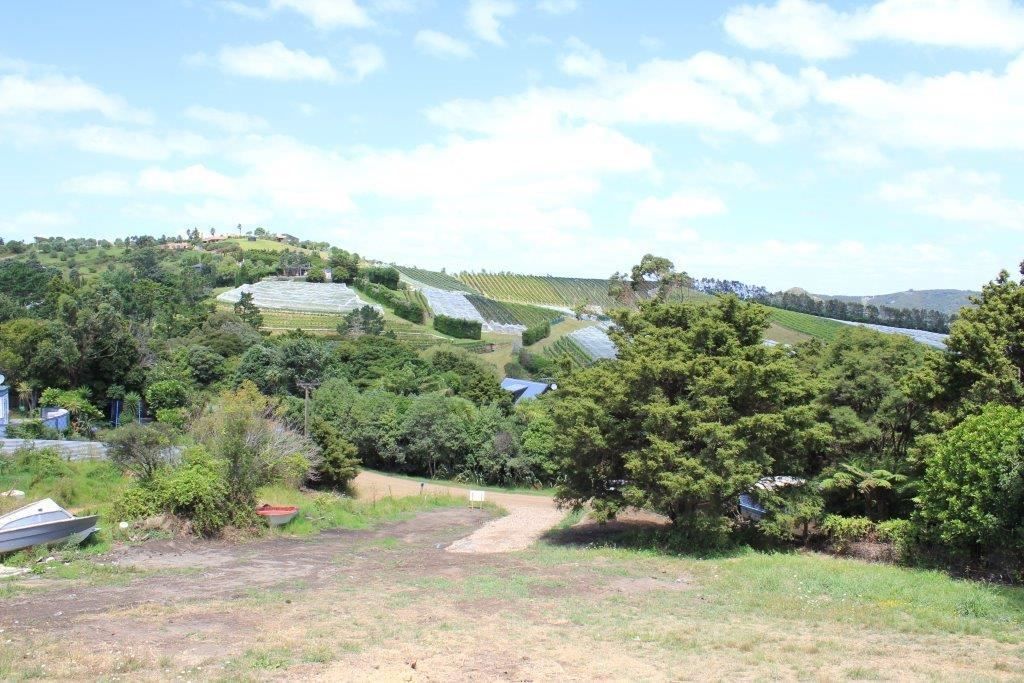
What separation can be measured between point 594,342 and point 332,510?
189ft

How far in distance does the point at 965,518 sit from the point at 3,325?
161 feet

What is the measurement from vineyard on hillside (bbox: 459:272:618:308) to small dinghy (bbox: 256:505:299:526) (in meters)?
108

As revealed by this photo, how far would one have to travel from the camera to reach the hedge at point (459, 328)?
93.0m

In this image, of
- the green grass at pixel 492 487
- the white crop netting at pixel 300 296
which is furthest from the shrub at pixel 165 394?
the white crop netting at pixel 300 296

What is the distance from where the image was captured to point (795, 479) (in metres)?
22.5

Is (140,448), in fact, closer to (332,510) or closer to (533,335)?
(332,510)

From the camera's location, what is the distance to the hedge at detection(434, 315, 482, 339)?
305 feet

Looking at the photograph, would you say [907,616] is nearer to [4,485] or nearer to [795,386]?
[795,386]

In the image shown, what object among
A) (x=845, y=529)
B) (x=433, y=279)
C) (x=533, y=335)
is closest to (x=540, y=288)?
(x=433, y=279)

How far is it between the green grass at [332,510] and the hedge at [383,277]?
92131mm

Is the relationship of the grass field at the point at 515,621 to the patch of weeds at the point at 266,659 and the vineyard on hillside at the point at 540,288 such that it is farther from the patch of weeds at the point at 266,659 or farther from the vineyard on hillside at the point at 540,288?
the vineyard on hillside at the point at 540,288

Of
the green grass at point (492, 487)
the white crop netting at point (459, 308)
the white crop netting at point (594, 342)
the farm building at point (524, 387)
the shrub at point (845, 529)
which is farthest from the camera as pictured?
the white crop netting at point (459, 308)

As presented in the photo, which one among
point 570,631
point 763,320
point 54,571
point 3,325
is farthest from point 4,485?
point 3,325

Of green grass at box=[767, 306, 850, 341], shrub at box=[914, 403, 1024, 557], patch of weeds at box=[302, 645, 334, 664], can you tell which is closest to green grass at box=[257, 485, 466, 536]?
patch of weeds at box=[302, 645, 334, 664]
